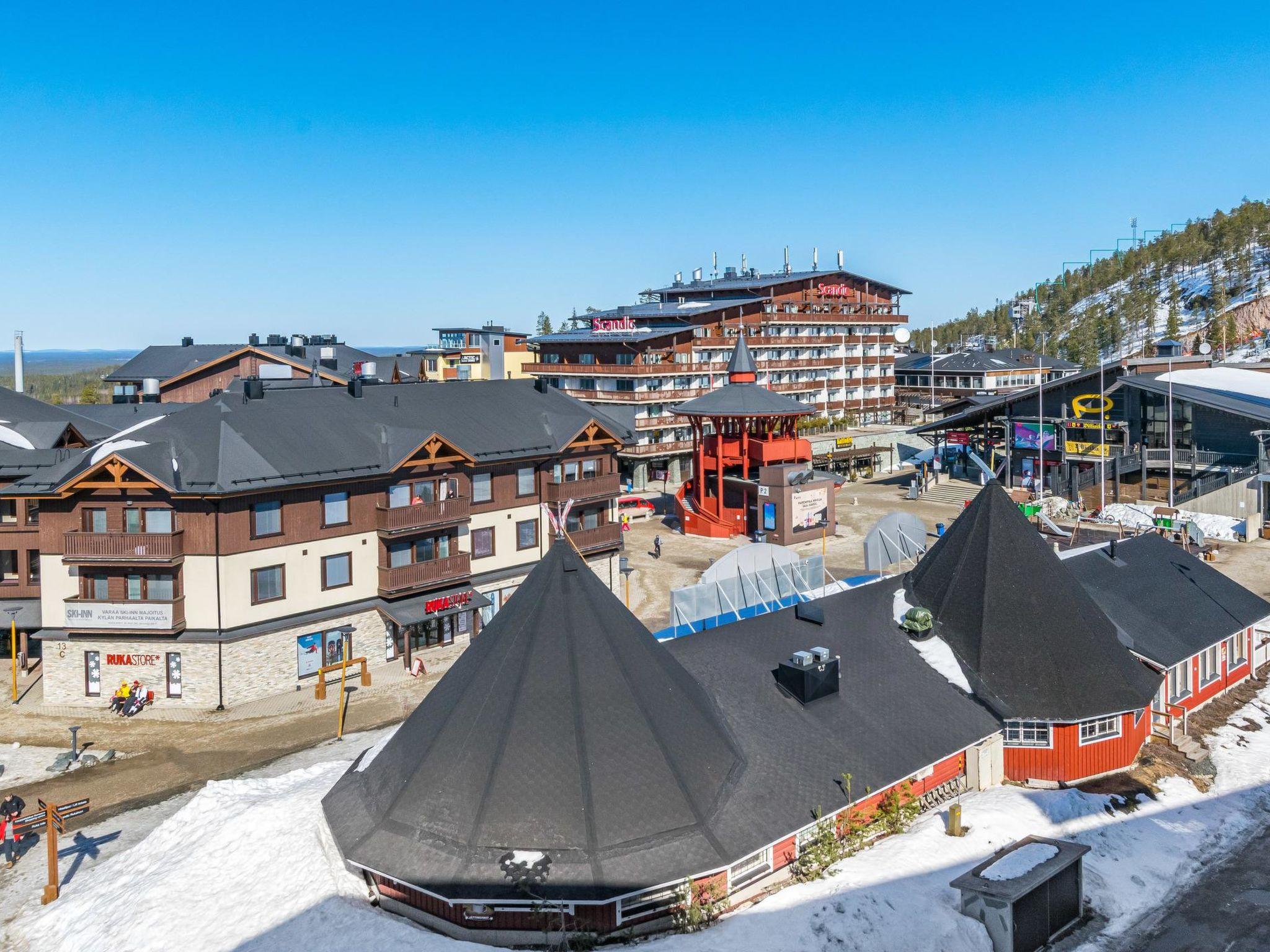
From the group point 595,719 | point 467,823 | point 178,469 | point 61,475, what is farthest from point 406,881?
point 61,475

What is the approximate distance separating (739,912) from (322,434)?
25.5m

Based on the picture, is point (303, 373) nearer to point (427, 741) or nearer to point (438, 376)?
point (438, 376)

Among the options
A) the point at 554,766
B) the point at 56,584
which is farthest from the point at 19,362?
the point at 554,766

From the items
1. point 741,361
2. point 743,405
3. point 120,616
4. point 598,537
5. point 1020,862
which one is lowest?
point 1020,862

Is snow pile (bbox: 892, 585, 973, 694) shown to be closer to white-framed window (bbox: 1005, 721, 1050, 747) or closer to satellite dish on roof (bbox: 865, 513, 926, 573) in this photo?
white-framed window (bbox: 1005, 721, 1050, 747)

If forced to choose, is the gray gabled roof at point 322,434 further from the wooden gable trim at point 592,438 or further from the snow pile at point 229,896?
Answer: the snow pile at point 229,896

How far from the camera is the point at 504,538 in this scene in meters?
40.8

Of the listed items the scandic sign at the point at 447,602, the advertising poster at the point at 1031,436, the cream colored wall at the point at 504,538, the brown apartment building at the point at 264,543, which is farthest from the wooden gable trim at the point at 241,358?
the advertising poster at the point at 1031,436

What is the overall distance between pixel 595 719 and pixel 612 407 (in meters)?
34.8

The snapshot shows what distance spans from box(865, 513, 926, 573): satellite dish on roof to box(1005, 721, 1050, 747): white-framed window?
1595cm

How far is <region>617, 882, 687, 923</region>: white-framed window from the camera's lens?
16.8 meters

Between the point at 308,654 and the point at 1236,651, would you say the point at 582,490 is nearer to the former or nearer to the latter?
the point at 308,654

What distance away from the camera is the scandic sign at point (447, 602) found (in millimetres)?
36438

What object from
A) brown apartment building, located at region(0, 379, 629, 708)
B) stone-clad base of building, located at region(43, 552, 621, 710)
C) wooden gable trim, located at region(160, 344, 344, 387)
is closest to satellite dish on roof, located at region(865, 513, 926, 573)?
brown apartment building, located at region(0, 379, 629, 708)
